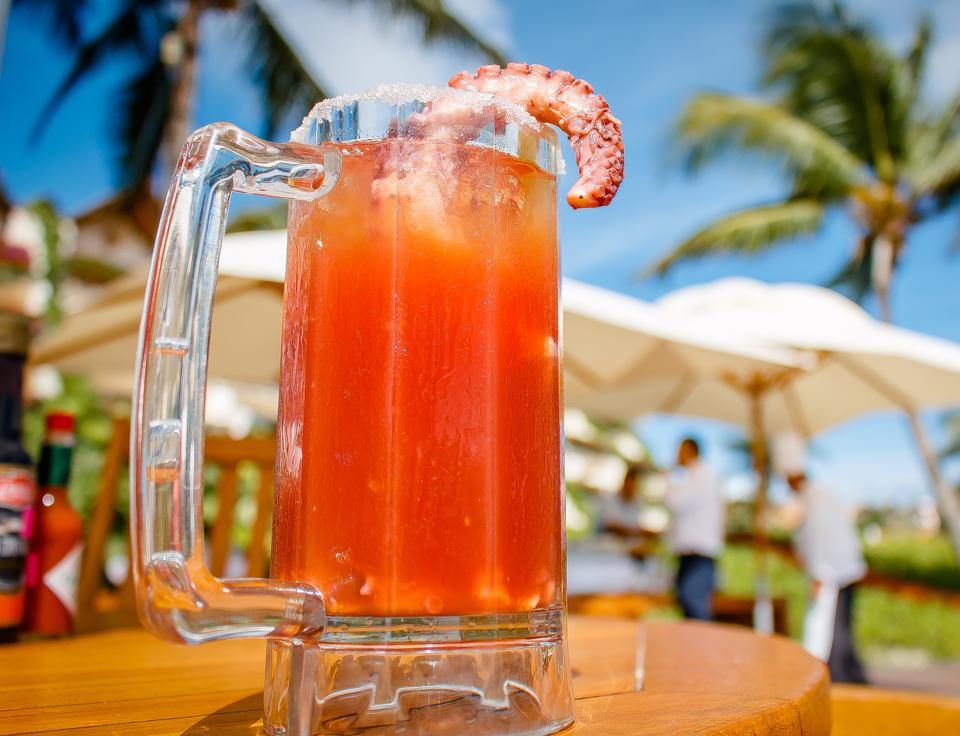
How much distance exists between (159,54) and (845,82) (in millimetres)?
11567

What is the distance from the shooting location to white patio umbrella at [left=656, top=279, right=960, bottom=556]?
5.55 m

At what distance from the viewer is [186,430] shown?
0.48 metres

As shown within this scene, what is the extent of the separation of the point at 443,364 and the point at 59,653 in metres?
0.72

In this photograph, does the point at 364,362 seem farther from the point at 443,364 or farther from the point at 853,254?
the point at 853,254

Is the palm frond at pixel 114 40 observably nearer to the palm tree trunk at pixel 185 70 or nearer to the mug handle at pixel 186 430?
the palm tree trunk at pixel 185 70

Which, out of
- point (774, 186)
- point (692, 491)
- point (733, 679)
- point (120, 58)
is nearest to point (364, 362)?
point (733, 679)

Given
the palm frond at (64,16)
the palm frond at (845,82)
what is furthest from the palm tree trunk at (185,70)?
the palm frond at (845,82)

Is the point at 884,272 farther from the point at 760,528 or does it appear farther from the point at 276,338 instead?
the point at 276,338

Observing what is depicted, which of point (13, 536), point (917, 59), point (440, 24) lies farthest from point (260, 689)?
point (917, 59)

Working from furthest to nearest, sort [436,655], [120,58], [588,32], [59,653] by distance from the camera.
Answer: [588,32] → [120,58] → [59,653] → [436,655]

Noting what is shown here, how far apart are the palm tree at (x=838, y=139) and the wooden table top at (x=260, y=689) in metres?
15.1

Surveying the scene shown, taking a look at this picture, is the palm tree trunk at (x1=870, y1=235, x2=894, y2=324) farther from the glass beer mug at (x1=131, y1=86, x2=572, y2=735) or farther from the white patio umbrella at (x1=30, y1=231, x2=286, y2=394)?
the glass beer mug at (x1=131, y1=86, x2=572, y2=735)

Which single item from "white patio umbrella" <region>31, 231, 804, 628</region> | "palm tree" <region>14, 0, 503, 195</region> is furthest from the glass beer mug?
"palm tree" <region>14, 0, 503, 195</region>

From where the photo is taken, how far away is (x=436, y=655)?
51cm
